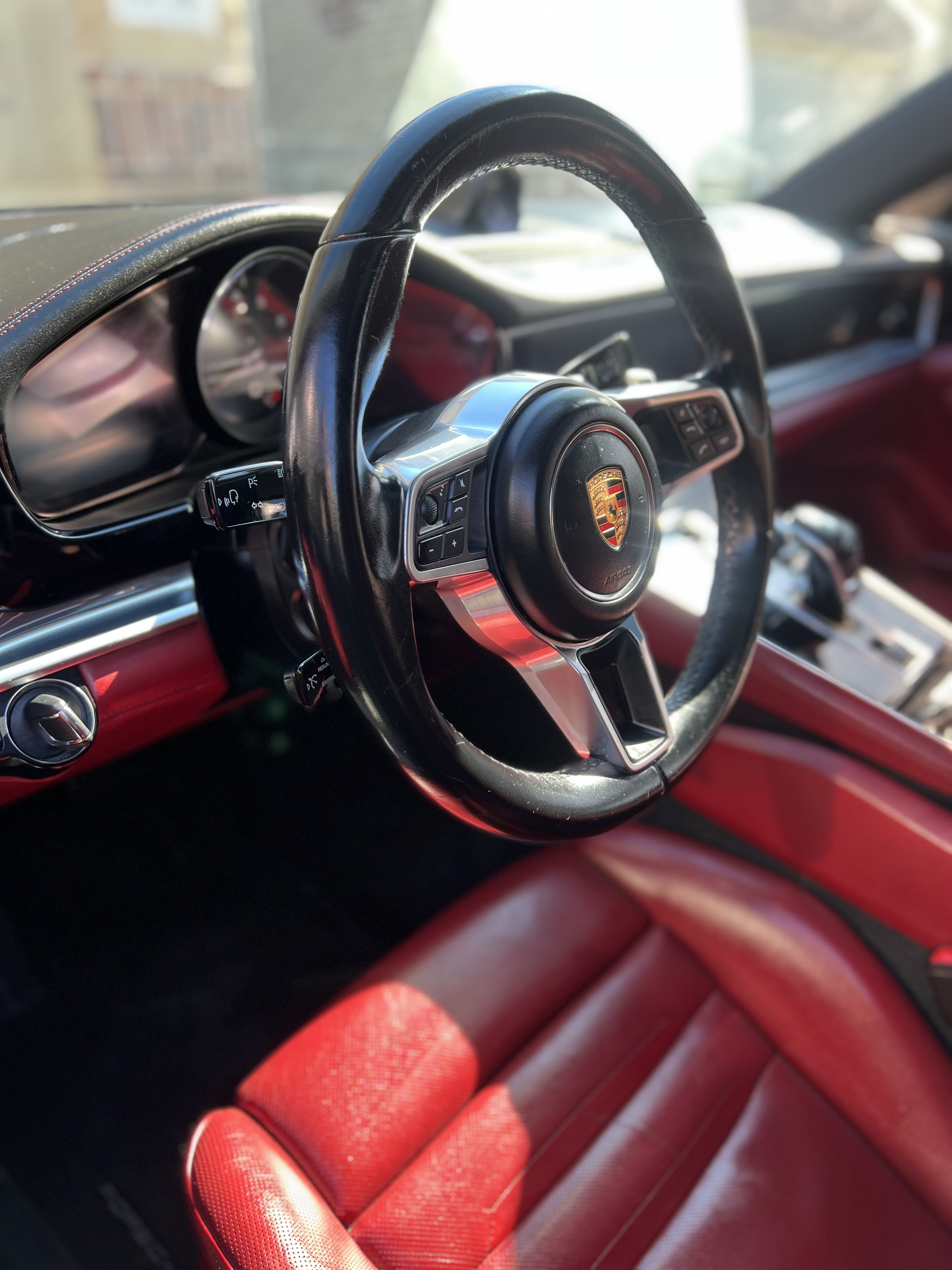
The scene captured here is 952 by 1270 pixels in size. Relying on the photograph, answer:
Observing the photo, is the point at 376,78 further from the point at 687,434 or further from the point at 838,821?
the point at 838,821

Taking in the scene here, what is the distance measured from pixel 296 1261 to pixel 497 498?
669mm

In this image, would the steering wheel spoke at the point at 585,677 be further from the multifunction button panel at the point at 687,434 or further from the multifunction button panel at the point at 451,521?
the multifunction button panel at the point at 687,434

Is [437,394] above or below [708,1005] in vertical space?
above

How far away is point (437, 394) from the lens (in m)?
1.27

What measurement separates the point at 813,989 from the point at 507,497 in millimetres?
729

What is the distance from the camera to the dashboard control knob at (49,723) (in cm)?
84

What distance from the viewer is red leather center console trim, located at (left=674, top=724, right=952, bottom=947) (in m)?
1.12

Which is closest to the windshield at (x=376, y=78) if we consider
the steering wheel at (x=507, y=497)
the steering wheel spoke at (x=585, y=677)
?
the steering wheel at (x=507, y=497)

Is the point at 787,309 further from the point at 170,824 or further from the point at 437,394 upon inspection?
the point at 170,824

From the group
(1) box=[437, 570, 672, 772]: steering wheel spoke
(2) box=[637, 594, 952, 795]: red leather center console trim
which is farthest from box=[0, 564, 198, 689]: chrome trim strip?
(2) box=[637, 594, 952, 795]: red leather center console trim

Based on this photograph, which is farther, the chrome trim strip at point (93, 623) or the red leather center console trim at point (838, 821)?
the red leather center console trim at point (838, 821)

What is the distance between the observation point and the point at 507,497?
2.47 ft

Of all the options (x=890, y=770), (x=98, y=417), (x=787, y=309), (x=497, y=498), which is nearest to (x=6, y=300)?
(x=98, y=417)

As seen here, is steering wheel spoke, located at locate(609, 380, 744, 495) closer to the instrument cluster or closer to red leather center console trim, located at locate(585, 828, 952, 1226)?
the instrument cluster
